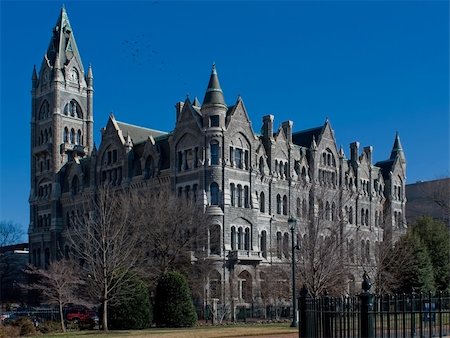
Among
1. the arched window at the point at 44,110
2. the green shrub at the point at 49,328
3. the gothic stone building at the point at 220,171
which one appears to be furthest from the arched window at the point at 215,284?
the arched window at the point at 44,110

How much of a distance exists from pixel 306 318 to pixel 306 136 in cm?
6279

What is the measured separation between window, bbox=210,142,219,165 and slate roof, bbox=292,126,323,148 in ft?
59.1

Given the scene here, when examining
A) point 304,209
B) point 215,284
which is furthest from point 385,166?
point 215,284

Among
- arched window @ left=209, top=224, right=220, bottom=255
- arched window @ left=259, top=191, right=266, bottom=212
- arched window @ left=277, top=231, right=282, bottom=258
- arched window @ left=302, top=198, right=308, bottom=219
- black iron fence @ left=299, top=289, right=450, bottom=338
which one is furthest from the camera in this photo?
arched window @ left=259, top=191, right=266, bottom=212

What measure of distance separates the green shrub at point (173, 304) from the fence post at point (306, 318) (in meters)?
21.8

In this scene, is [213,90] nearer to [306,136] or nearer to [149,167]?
[149,167]

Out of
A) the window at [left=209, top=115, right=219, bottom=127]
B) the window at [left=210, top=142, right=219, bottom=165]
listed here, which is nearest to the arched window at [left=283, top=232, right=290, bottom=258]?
the window at [left=210, top=142, right=219, bottom=165]

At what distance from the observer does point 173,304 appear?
4428cm

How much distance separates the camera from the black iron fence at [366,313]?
1902cm

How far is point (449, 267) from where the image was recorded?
71500 millimetres

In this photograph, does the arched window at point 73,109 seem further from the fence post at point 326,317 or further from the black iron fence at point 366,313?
the fence post at point 326,317

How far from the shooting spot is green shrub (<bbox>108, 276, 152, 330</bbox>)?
43.1 m

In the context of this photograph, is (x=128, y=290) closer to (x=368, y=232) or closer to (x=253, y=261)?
(x=253, y=261)

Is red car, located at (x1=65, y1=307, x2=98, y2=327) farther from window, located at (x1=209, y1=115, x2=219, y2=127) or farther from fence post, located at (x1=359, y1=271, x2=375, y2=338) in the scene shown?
fence post, located at (x1=359, y1=271, x2=375, y2=338)
